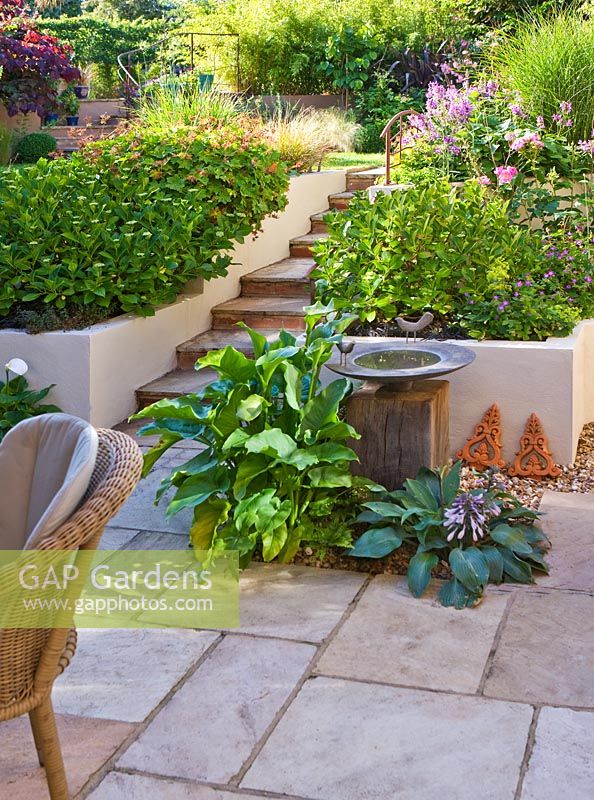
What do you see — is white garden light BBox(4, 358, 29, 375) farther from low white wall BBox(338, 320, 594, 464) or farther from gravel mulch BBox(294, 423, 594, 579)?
gravel mulch BBox(294, 423, 594, 579)

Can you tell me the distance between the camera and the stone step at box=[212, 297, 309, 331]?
21.0 ft

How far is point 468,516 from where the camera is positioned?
142 inches

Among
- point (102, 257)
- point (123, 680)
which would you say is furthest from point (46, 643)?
point (102, 257)

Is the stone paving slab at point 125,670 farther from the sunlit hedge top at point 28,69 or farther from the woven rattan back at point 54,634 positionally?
the sunlit hedge top at point 28,69

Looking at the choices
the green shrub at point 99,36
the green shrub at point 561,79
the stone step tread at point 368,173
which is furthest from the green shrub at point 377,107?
the green shrub at point 99,36

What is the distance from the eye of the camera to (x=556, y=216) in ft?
19.3

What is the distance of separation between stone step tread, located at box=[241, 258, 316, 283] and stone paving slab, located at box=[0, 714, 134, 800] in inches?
176

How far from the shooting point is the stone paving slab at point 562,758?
2371 millimetres

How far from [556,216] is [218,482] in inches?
122

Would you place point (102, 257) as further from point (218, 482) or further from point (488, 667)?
point (488, 667)

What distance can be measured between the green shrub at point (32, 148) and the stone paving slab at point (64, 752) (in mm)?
9106

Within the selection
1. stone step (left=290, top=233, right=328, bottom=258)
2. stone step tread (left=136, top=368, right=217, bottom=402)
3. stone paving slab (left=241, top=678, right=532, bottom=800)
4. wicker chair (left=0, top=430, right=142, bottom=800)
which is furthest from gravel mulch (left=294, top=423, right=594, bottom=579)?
stone step (left=290, top=233, right=328, bottom=258)

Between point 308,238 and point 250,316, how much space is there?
62.4 inches

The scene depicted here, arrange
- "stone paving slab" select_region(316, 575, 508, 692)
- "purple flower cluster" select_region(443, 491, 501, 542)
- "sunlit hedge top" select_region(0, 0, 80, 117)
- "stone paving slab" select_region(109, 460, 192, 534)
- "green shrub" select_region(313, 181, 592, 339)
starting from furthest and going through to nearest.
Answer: "sunlit hedge top" select_region(0, 0, 80, 117) → "green shrub" select_region(313, 181, 592, 339) → "stone paving slab" select_region(109, 460, 192, 534) → "purple flower cluster" select_region(443, 491, 501, 542) → "stone paving slab" select_region(316, 575, 508, 692)
